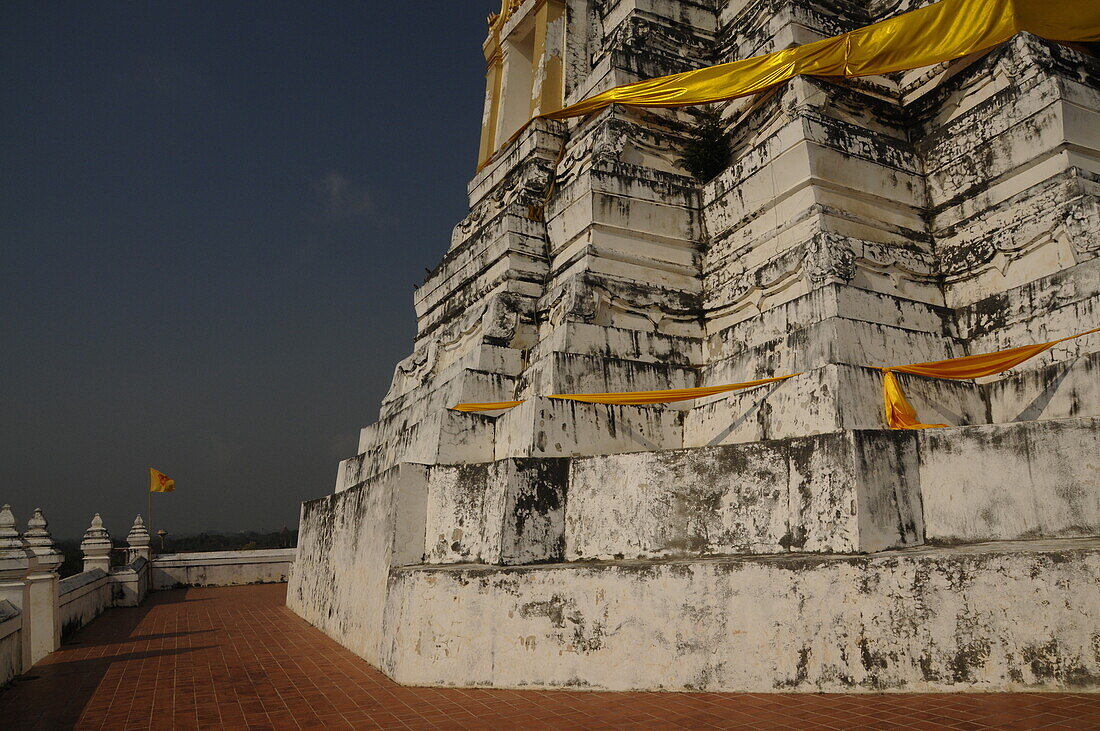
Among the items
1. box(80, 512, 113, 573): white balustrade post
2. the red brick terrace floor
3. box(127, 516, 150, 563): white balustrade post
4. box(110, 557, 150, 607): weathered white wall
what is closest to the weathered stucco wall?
the red brick terrace floor

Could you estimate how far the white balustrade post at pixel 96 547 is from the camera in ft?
50.6

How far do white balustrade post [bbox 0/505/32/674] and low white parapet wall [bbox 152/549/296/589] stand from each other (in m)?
9.76

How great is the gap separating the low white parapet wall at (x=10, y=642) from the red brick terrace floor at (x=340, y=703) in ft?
0.55

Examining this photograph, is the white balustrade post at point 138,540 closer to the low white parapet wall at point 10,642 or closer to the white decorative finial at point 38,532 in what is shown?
the white decorative finial at point 38,532

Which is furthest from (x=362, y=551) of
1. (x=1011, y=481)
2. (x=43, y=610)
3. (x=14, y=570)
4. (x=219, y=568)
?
(x=219, y=568)

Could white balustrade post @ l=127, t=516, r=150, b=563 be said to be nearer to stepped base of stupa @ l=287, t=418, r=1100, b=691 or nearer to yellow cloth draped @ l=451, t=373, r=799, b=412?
stepped base of stupa @ l=287, t=418, r=1100, b=691

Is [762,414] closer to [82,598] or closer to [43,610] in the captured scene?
[43,610]

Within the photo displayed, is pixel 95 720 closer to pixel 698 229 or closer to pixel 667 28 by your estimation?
pixel 698 229

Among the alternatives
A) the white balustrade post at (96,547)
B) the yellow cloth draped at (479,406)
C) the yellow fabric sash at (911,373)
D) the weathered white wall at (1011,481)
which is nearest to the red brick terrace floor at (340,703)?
the weathered white wall at (1011,481)

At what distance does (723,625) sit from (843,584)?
0.94 m

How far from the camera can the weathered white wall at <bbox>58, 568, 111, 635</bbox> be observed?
34.8ft

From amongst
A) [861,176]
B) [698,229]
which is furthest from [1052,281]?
[698,229]

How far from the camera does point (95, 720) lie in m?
6.05

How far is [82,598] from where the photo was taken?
11742 millimetres
